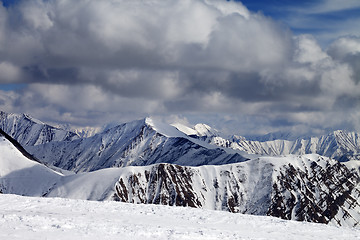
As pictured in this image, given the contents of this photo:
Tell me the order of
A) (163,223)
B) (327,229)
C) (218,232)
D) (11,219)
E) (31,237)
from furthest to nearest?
(327,229)
(163,223)
(218,232)
(11,219)
(31,237)

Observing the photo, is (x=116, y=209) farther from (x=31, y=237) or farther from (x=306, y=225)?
(x=306, y=225)

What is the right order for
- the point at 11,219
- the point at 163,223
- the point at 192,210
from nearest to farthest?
the point at 11,219 < the point at 163,223 < the point at 192,210

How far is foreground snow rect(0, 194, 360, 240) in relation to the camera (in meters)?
32.8

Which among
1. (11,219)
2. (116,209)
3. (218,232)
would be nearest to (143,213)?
(116,209)

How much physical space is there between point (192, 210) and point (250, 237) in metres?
14.4

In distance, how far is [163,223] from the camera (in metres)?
40.5

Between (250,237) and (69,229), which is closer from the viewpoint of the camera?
(69,229)

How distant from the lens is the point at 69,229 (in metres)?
33.3

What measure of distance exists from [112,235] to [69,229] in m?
4.00

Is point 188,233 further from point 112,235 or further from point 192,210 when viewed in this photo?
point 192,210

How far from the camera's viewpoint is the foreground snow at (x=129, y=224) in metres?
32.8

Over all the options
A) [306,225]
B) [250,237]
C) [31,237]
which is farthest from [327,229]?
[31,237]

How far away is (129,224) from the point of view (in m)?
37.9

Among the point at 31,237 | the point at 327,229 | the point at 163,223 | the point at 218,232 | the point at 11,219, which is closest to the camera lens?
the point at 31,237
